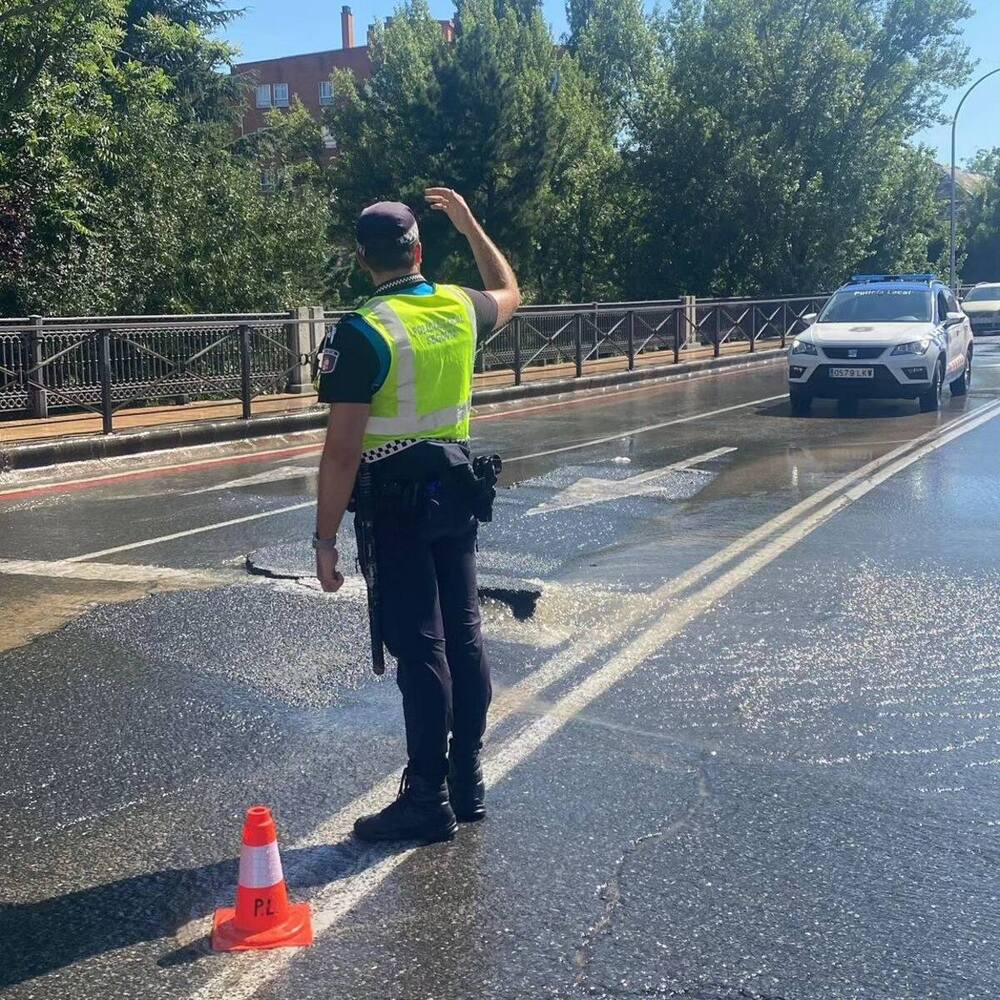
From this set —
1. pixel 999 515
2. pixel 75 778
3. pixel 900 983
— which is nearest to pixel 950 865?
pixel 900 983

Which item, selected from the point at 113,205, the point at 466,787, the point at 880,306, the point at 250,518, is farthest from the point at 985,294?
the point at 466,787

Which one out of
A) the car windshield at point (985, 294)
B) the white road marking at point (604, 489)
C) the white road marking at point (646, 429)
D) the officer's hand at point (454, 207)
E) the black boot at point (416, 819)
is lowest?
the black boot at point (416, 819)

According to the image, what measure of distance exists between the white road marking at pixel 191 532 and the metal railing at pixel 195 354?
367cm

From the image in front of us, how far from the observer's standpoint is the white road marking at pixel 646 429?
13.1 m

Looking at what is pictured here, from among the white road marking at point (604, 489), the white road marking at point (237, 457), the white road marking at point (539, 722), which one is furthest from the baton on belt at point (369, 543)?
the white road marking at point (237, 457)

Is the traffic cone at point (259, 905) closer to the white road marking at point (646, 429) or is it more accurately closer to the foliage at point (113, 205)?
the white road marking at point (646, 429)

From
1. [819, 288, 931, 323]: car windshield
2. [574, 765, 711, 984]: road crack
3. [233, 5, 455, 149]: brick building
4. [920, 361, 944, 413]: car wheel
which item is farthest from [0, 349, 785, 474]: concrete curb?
[233, 5, 455, 149]: brick building

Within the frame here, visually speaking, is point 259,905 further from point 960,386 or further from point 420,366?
point 960,386

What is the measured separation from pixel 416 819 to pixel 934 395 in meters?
14.1

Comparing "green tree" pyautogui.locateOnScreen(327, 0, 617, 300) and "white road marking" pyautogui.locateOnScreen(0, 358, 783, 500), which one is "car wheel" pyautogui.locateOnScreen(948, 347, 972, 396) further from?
"green tree" pyautogui.locateOnScreen(327, 0, 617, 300)

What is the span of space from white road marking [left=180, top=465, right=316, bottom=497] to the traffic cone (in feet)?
26.5

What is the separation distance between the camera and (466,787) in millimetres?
3947

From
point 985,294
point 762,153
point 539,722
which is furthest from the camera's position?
point 985,294

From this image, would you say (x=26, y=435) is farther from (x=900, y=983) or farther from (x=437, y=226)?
(x=437, y=226)
